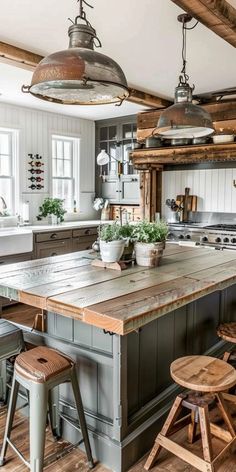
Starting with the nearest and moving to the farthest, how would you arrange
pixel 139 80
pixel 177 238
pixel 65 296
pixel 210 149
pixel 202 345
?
pixel 65 296, pixel 202 345, pixel 139 80, pixel 210 149, pixel 177 238

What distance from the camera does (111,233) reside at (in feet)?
8.30

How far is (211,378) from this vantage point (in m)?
1.86

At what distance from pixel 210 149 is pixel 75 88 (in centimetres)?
286

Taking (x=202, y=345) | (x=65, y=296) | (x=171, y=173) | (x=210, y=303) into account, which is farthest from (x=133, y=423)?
(x=171, y=173)

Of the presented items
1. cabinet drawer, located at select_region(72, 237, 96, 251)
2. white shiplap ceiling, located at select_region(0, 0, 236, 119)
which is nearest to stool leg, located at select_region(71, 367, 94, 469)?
white shiplap ceiling, located at select_region(0, 0, 236, 119)

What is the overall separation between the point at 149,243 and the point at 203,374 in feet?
3.11

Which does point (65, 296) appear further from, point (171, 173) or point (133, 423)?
point (171, 173)

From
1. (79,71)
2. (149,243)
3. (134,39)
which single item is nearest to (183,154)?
(134,39)

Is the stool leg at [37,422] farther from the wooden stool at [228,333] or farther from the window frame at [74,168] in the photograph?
the window frame at [74,168]

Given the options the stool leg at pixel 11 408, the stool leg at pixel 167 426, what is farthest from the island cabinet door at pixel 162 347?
the stool leg at pixel 11 408

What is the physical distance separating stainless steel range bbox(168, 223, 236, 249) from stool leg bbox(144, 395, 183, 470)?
2.80 meters

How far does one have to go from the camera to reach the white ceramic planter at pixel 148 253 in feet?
8.45

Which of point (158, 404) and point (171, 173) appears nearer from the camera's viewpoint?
point (158, 404)

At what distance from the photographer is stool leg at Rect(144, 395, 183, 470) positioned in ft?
6.32
